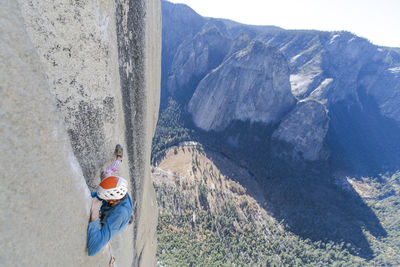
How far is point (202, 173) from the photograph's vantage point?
3747cm

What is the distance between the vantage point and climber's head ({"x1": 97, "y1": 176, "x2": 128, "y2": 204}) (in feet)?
10.7

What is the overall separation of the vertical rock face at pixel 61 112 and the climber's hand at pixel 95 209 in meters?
0.13

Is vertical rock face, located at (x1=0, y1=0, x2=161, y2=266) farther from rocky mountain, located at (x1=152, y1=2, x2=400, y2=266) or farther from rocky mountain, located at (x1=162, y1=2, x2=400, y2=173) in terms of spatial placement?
rocky mountain, located at (x1=162, y1=2, x2=400, y2=173)

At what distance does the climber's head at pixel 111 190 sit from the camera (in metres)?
3.26

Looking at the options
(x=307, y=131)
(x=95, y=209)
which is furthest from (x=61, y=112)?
(x=307, y=131)

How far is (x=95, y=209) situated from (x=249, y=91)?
54.1m

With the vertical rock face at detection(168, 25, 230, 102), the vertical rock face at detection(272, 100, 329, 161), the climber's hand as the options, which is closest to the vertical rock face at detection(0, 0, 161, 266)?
the climber's hand

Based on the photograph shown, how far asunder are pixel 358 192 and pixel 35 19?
6382 centimetres

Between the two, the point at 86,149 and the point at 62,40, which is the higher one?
the point at 62,40

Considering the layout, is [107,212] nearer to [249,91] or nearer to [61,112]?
[61,112]

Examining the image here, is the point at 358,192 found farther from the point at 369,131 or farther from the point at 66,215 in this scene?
the point at 66,215

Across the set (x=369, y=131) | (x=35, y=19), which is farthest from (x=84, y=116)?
(x=369, y=131)

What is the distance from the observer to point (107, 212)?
11.4ft

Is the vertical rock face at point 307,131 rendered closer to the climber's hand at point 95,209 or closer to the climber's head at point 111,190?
the climber's head at point 111,190
